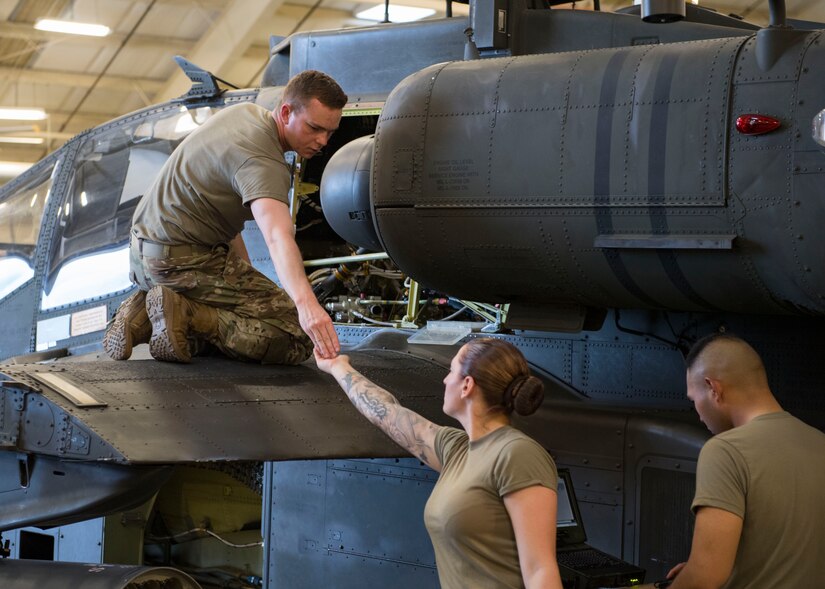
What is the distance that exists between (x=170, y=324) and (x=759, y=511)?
2674 millimetres

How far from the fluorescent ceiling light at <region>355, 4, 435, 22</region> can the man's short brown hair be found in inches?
507

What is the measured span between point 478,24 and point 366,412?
235 cm

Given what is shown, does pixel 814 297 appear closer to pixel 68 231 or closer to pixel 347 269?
pixel 347 269

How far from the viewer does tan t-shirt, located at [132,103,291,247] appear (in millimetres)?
4387

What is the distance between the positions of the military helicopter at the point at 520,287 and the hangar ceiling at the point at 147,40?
11.9 metres

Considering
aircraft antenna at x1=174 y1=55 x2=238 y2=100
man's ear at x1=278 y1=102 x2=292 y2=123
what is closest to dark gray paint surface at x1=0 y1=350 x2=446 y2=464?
man's ear at x1=278 y1=102 x2=292 y2=123

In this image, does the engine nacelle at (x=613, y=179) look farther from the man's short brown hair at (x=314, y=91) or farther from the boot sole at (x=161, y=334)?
the boot sole at (x=161, y=334)

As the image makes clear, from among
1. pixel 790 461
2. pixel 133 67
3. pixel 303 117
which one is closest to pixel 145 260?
pixel 303 117

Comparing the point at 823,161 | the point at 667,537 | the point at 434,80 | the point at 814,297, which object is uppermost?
the point at 434,80

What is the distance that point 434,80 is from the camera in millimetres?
4930

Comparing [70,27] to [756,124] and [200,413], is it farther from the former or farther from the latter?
[756,124]

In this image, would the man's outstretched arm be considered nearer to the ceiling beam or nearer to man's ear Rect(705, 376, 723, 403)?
man's ear Rect(705, 376, 723, 403)

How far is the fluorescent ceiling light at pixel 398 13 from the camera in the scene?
1771 centimetres

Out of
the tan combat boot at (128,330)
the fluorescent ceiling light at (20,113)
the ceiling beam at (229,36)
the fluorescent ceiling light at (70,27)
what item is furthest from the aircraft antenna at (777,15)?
the fluorescent ceiling light at (20,113)
